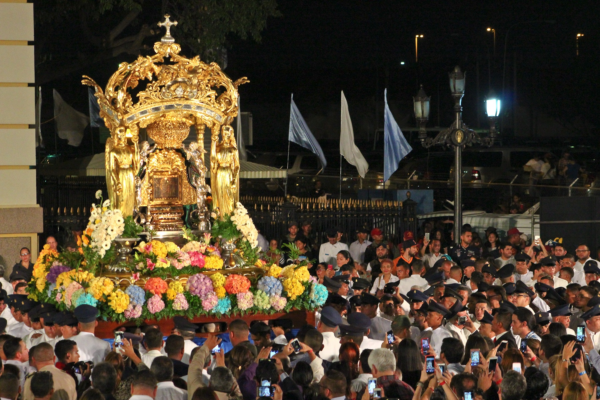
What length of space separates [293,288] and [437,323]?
3.30 m

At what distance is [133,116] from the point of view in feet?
46.0

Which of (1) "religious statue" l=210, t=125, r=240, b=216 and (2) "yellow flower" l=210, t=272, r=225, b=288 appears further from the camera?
(1) "religious statue" l=210, t=125, r=240, b=216

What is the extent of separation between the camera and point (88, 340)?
Result: 10.5 m

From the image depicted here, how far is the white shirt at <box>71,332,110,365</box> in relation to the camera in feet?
33.6

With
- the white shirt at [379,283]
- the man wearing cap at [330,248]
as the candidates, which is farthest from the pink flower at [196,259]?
the man wearing cap at [330,248]

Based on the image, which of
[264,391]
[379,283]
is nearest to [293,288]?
[379,283]

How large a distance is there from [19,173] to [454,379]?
11.7 meters

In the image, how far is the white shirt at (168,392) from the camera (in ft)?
26.1

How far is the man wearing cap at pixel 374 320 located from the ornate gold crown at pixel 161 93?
14.3 feet

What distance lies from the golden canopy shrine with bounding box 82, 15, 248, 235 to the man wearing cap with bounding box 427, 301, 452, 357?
4.91 m

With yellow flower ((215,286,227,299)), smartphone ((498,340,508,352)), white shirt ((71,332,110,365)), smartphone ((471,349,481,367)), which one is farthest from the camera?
yellow flower ((215,286,227,299))

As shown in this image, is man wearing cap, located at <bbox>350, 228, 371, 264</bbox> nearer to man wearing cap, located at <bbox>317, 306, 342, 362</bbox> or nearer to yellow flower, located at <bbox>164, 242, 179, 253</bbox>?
yellow flower, located at <bbox>164, 242, 179, 253</bbox>

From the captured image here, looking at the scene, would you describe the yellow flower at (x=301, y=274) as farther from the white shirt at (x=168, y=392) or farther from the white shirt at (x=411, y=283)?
the white shirt at (x=168, y=392)

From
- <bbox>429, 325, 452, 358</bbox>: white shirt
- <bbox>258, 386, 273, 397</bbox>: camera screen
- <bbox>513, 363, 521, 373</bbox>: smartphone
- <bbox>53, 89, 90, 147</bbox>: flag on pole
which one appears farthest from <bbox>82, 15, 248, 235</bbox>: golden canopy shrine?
<bbox>53, 89, 90, 147</bbox>: flag on pole
